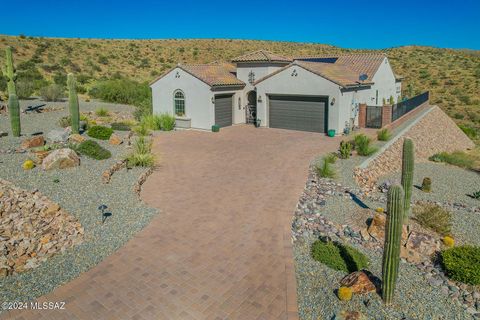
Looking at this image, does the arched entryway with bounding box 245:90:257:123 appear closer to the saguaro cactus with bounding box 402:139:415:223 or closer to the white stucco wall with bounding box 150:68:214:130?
the white stucco wall with bounding box 150:68:214:130

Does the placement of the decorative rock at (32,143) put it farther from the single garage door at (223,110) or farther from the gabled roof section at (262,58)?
the gabled roof section at (262,58)

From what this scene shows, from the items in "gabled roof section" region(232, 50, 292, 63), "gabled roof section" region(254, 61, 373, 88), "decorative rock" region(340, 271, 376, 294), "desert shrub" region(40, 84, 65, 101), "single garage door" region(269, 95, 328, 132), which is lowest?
"decorative rock" region(340, 271, 376, 294)

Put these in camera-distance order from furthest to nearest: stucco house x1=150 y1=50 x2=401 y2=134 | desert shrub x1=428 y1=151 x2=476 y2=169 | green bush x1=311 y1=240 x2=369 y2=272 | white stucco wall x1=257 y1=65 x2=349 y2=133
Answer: desert shrub x1=428 y1=151 x2=476 y2=169 → stucco house x1=150 y1=50 x2=401 y2=134 → white stucco wall x1=257 y1=65 x2=349 y2=133 → green bush x1=311 y1=240 x2=369 y2=272

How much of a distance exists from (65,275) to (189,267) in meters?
2.69

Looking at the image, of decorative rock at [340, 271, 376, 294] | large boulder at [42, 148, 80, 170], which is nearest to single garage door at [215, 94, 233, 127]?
large boulder at [42, 148, 80, 170]

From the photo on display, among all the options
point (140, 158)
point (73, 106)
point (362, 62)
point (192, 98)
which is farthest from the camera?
point (362, 62)

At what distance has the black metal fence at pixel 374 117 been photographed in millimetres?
26734

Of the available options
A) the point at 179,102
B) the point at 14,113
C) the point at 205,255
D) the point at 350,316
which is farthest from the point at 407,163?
the point at 179,102

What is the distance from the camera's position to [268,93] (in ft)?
88.5

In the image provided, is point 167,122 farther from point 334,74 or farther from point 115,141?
point 334,74

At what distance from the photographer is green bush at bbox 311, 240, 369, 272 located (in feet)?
31.7

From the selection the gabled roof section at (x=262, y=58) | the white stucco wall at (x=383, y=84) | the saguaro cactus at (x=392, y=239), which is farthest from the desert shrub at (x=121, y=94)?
the saguaro cactus at (x=392, y=239)

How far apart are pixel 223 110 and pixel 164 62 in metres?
42.2

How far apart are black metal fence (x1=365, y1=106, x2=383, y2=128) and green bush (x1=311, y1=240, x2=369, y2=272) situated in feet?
59.3
